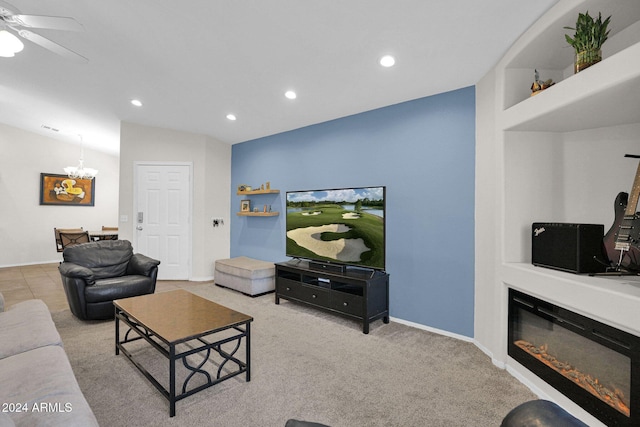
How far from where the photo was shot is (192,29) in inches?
104

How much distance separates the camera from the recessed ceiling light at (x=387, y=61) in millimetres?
2703

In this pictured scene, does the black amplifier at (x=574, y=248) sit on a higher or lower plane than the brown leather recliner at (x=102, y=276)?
higher

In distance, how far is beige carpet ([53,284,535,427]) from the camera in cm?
186

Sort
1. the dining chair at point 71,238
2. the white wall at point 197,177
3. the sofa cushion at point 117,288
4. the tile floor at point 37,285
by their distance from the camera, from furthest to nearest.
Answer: the dining chair at point 71,238
the white wall at point 197,177
the tile floor at point 37,285
the sofa cushion at point 117,288

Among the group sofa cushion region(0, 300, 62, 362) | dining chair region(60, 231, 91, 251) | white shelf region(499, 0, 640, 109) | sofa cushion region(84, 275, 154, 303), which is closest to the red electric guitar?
white shelf region(499, 0, 640, 109)

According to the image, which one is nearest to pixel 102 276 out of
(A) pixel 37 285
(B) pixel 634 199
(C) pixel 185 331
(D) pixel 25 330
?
(D) pixel 25 330

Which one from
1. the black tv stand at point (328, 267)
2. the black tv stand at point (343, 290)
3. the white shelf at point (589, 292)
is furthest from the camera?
the black tv stand at point (328, 267)

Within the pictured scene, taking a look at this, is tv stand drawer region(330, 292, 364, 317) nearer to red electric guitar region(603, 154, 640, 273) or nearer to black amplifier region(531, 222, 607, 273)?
black amplifier region(531, 222, 607, 273)

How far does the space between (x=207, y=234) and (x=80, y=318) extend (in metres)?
2.47

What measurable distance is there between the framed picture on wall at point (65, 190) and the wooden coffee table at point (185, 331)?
267 inches

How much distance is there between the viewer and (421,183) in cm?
336

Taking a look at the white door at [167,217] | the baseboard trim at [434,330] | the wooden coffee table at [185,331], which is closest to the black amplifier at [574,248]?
the baseboard trim at [434,330]

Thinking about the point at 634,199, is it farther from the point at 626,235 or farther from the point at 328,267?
the point at 328,267

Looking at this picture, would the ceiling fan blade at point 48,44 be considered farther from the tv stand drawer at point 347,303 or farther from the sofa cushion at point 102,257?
the tv stand drawer at point 347,303
